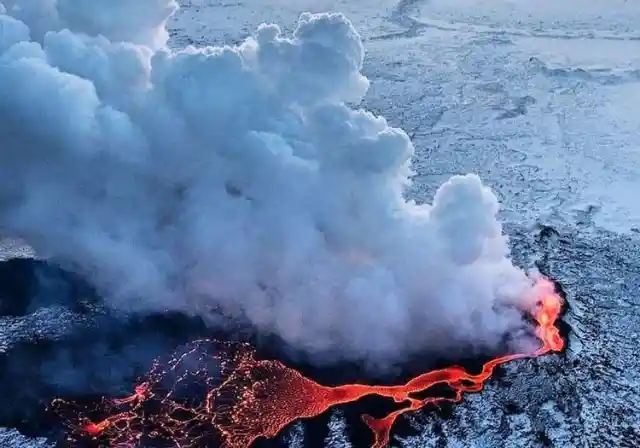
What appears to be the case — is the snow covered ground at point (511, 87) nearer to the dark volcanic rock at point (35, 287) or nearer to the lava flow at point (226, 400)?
the lava flow at point (226, 400)

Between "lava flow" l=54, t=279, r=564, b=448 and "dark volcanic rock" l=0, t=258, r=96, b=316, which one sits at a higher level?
"dark volcanic rock" l=0, t=258, r=96, b=316

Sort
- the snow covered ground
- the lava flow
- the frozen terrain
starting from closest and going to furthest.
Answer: the lava flow < the frozen terrain < the snow covered ground


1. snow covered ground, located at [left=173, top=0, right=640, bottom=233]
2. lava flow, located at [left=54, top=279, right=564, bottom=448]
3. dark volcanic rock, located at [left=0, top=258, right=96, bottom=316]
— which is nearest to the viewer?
lava flow, located at [left=54, top=279, right=564, bottom=448]

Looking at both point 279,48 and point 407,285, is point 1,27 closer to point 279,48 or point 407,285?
point 279,48

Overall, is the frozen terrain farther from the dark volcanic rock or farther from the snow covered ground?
the dark volcanic rock

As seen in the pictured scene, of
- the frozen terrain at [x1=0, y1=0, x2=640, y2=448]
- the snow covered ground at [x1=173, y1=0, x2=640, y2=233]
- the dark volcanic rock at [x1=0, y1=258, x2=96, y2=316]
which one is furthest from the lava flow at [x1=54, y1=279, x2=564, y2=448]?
the snow covered ground at [x1=173, y1=0, x2=640, y2=233]

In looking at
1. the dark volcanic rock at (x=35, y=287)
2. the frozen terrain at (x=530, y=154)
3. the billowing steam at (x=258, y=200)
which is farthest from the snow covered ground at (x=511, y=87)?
the dark volcanic rock at (x=35, y=287)

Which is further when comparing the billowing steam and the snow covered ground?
the snow covered ground

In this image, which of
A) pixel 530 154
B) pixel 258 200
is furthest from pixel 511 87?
pixel 258 200
